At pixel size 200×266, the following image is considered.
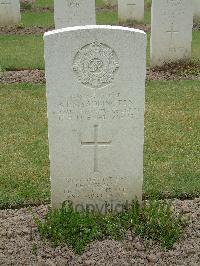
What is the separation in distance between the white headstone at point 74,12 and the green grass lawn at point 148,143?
8.27 ft

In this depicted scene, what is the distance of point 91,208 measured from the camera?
4.56 metres

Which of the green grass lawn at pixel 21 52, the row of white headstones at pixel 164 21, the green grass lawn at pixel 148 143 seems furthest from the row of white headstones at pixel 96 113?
the green grass lawn at pixel 21 52

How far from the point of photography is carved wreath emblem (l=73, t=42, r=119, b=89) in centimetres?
404

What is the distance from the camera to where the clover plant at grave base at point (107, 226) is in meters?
4.12

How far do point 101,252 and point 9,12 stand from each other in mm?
12381

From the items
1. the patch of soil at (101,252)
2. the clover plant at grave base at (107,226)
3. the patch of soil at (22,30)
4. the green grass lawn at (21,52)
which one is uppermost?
the patch of soil at (22,30)

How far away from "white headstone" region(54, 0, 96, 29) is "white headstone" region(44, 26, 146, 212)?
6.96 metres

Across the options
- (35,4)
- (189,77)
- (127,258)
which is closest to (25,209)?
(127,258)

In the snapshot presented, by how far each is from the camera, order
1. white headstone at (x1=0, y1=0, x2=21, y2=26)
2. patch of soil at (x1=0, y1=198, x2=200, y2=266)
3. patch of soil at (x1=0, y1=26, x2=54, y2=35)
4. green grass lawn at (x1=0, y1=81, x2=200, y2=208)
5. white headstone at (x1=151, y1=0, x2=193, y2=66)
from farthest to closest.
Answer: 1. white headstone at (x1=0, y1=0, x2=21, y2=26)
2. patch of soil at (x1=0, y1=26, x2=54, y2=35)
3. white headstone at (x1=151, y1=0, x2=193, y2=66)
4. green grass lawn at (x1=0, y1=81, x2=200, y2=208)
5. patch of soil at (x1=0, y1=198, x2=200, y2=266)

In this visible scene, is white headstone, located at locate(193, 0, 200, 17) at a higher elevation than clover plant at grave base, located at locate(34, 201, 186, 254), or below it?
higher

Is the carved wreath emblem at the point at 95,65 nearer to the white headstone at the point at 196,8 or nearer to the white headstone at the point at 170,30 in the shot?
the white headstone at the point at 170,30

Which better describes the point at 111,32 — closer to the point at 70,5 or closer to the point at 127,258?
the point at 127,258

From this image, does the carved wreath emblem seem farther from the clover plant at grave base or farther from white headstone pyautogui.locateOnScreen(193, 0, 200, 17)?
white headstone pyautogui.locateOnScreen(193, 0, 200, 17)

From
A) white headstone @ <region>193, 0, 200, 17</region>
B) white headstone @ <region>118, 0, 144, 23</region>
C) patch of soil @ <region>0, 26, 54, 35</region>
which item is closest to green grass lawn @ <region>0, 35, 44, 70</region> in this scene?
patch of soil @ <region>0, 26, 54, 35</region>
